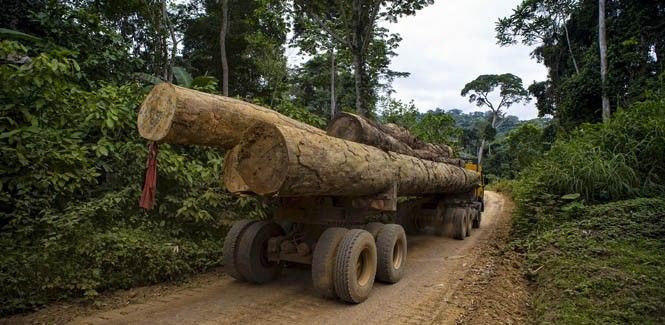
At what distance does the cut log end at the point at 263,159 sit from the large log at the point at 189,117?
0.86 ft

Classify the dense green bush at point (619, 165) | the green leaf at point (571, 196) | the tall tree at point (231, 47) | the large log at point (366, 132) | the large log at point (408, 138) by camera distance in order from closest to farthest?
the large log at point (366, 132) < the large log at point (408, 138) < the green leaf at point (571, 196) < the dense green bush at point (619, 165) < the tall tree at point (231, 47)

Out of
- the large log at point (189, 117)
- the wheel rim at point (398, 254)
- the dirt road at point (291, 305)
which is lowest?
the dirt road at point (291, 305)

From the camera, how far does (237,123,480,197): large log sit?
151 inches

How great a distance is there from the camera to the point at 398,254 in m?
5.93

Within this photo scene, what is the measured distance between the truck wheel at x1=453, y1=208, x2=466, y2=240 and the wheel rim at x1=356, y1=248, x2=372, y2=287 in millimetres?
5085

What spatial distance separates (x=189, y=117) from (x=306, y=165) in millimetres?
1195

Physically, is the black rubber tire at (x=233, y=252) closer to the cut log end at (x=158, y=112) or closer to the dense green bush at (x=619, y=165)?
the cut log end at (x=158, y=112)

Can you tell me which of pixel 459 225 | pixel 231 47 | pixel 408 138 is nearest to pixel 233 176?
pixel 408 138

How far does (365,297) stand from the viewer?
4.78 metres

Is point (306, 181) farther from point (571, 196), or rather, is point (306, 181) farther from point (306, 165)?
point (571, 196)

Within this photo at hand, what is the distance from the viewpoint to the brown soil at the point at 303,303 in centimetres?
416

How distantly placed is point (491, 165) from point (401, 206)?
36953 millimetres

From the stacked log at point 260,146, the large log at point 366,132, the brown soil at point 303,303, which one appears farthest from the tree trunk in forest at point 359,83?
the stacked log at point 260,146

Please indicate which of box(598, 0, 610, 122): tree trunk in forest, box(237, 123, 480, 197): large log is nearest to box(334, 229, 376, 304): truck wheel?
box(237, 123, 480, 197): large log
